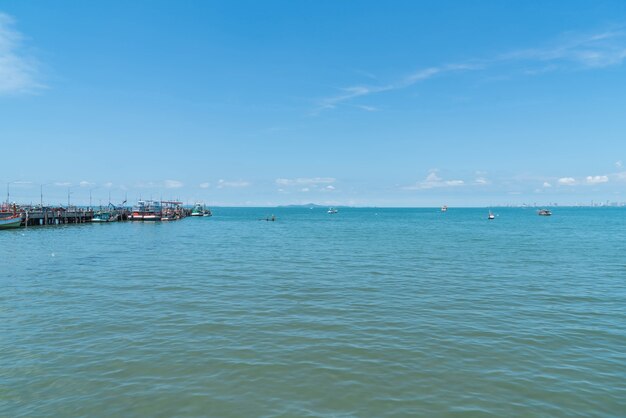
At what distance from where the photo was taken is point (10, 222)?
73812mm

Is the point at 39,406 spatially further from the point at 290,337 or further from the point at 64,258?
the point at 64,258

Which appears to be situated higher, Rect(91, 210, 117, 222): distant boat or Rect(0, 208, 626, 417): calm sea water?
Rect(91, 210, 117, 222): distant boat

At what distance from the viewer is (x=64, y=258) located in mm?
36719

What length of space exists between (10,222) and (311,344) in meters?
84.7

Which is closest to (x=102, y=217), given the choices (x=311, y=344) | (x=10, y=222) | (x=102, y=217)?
(x=102, y=217)

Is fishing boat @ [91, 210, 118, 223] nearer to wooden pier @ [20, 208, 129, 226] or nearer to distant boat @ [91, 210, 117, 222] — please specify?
distant boat @ [91, 210, 117, 222]

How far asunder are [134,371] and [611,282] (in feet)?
102

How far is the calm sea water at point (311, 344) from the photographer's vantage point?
33.6ft

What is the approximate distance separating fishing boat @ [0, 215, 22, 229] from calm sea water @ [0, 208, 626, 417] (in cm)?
5797

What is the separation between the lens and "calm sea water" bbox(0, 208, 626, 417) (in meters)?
10.2

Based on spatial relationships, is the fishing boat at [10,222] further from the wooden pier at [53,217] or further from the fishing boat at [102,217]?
the fishing boat at [102,217]

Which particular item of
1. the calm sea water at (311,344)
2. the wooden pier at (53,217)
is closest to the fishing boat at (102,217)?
the wooden pier at (53,217)

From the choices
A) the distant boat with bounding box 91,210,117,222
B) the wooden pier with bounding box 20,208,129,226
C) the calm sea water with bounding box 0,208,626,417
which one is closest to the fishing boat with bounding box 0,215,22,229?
the wooden pier with bounding box 20,208,129,226

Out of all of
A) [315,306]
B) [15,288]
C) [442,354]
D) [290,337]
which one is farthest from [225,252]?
[442,354]
